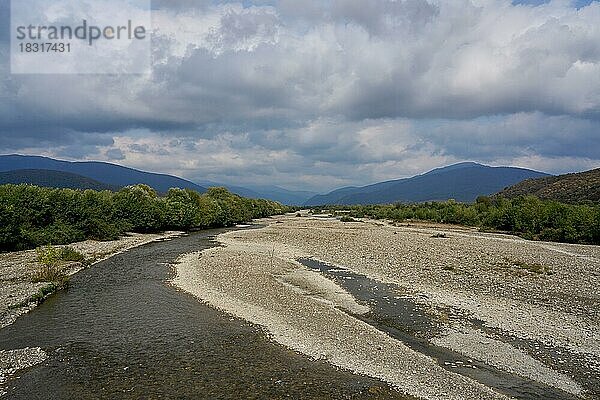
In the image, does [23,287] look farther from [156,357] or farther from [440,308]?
[440,308]

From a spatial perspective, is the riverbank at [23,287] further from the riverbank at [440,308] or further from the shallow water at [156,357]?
the riverbank at [440,308]

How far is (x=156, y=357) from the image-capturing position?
16.8m

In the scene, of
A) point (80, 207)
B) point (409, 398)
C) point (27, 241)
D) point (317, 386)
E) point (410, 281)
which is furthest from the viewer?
point (80, 207)

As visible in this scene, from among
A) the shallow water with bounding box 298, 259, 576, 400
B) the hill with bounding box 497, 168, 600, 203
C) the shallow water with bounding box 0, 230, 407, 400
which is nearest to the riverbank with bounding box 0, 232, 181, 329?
the shallow water with bounding box 0, 230, 407, 400

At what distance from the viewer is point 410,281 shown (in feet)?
102

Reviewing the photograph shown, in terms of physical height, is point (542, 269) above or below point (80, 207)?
below

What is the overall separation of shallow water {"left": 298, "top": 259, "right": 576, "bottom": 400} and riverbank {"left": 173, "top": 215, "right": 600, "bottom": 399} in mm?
360

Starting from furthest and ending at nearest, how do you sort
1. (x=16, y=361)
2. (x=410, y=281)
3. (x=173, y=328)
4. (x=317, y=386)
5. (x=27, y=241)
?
(x=27, y=241) < (x=410, y=281) < (x=173, y=328) < (x=16, y=361) < (x=317, y=386)

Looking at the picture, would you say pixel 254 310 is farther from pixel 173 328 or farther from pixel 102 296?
pixel 102 296

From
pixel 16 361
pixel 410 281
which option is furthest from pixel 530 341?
pixel 16 361

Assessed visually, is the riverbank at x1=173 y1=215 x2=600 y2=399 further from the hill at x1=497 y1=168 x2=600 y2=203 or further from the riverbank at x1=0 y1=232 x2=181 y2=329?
the hill at x1=497 y1=168 x2=600 y2=203

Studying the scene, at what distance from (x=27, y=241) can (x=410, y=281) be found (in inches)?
1501

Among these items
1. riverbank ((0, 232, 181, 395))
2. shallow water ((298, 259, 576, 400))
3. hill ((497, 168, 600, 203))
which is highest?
hill ((497, 168, 600, 203))

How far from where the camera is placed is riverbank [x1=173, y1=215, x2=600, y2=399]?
15.7m
